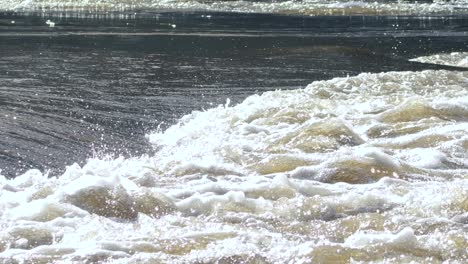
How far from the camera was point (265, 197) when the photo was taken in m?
10.0

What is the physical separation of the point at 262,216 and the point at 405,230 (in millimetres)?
1852

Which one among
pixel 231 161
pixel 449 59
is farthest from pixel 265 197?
pixel 449 59

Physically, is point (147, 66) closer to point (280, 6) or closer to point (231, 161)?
point (231, 161)

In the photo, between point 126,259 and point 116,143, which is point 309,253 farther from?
point 116,143

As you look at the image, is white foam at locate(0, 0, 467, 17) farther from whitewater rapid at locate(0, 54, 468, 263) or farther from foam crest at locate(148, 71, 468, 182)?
whitewater rapid at locate(0, 54, 468, 263)

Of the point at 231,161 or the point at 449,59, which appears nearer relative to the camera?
the point at 231,161

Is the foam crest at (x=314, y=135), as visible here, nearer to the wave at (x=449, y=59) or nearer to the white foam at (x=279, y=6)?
the wave at (x=449, y=59)

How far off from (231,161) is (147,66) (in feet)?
55.5

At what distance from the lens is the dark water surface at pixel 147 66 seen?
1477 centimetres

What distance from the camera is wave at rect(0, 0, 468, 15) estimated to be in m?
69.9

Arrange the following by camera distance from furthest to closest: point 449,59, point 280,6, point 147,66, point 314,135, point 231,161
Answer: point 280,6 < point 449,59 < point 147,66 < point 314,135 < point 231,161

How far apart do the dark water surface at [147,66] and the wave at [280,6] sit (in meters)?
11.7

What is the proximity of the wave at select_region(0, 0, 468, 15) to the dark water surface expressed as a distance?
11716mm

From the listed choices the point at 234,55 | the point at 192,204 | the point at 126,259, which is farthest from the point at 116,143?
the point at 234,55
